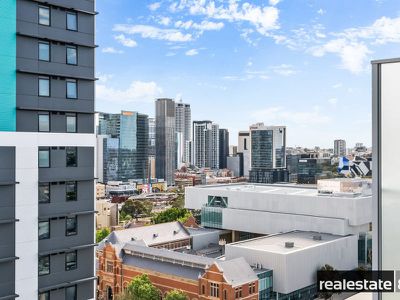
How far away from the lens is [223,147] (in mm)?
98000

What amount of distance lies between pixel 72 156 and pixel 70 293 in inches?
94.4

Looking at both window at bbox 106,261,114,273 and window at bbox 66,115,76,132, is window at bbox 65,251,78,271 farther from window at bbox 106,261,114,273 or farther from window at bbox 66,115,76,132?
window at bbox 106,261,114,273

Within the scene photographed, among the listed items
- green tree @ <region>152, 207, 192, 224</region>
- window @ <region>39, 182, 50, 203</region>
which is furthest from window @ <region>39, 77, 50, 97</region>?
green tree @ <region>152, 207, 192, 224</region>

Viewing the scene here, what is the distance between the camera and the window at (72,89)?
8.25m

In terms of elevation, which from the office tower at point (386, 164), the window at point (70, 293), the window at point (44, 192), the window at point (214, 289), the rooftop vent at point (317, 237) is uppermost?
the office tower at point (386, 164)

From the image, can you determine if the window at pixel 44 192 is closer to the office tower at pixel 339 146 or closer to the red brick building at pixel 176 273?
the red brick building at pixel 176 273

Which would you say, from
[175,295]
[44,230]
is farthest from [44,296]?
[175,295]

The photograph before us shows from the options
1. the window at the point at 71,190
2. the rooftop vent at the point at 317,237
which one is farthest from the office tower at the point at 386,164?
the rooftop vent at the point at 317,237

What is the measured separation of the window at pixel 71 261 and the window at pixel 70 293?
34cm

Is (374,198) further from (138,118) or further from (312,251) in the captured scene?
(138,118)

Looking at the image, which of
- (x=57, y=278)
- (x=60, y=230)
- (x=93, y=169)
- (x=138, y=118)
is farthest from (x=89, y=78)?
(x=138, y=118)

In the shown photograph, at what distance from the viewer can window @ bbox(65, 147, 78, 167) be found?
814cm

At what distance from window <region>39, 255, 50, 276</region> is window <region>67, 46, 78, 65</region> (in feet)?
11.0

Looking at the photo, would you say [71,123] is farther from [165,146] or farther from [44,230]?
[165,146]
